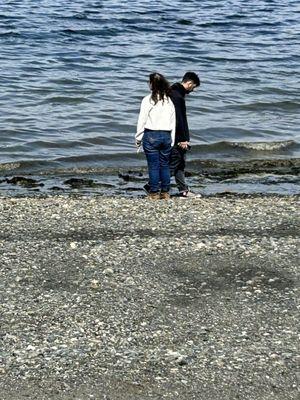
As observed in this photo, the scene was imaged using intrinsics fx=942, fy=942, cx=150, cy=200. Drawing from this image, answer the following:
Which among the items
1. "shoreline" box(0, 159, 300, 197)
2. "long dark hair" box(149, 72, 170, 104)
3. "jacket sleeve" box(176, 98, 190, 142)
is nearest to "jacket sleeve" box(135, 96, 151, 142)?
"long dark hair" box(149, 72, 170, 104)

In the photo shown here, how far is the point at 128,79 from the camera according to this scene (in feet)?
81.3

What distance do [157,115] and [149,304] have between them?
417cm

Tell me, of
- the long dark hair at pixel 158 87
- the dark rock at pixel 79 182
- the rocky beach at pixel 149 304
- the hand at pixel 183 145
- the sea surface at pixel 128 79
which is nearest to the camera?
the rocky beach at pixel 149 304

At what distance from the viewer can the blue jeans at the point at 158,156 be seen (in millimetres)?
12516

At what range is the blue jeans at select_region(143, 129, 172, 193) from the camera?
12.5 m

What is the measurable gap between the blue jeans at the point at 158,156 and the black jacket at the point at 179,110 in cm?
26

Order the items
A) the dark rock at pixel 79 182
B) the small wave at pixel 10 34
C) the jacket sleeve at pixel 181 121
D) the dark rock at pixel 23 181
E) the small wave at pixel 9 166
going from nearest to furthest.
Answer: the jacket sleeve at pixel 181 121 < the dark rock at pixel 23 181 < the dark rock at pixel 79 182 < the small wave at pixel 9 166 < the small wave at pixel 10 34

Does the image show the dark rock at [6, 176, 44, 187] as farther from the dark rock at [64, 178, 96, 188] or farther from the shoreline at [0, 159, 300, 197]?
the dark rock at [64, 178, 96, 188]

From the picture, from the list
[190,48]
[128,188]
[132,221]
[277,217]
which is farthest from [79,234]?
[190,48]

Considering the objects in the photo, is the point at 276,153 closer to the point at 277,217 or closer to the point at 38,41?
the point at 277,217

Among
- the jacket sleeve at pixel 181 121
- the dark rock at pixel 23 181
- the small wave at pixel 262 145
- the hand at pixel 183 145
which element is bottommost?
the small wave at pixel 262 145

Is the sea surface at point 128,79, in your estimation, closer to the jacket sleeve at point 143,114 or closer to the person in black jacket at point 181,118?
the person in black jacket at point 181,118

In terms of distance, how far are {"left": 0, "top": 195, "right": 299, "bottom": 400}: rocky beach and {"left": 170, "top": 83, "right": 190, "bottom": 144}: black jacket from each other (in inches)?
50.0

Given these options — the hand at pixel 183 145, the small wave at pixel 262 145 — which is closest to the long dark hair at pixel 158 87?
the hand at pixel 183 145
